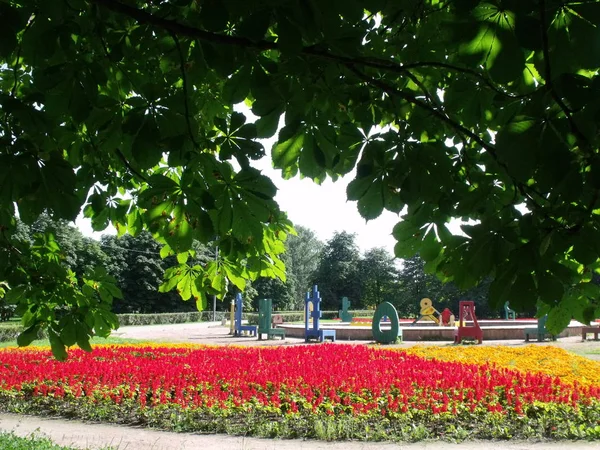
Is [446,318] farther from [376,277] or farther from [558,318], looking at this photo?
[376,277]

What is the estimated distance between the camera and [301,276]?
78500mm

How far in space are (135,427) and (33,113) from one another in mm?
5451

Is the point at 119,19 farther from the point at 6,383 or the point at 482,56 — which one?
the point at 6,383

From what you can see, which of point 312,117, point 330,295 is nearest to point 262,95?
point 312,117

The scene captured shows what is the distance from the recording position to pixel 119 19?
3.05 m

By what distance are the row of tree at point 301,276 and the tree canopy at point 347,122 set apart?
138 ft

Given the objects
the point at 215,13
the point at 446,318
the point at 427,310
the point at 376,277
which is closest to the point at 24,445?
the point at 215,13

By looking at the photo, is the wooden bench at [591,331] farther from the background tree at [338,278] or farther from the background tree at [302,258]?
the background tree at [302,258]

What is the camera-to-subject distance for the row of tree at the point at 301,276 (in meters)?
51.4

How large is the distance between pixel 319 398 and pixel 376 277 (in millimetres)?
57986

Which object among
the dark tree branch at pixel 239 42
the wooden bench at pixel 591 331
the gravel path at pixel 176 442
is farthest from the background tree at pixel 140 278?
the dark tree branch at pixel 239 42

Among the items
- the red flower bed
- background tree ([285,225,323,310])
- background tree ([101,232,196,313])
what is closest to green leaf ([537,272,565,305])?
the red flower bed

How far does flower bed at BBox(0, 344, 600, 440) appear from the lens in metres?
6.48

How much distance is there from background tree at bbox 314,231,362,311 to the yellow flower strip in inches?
2031
